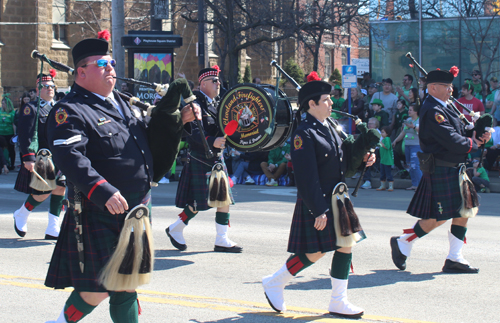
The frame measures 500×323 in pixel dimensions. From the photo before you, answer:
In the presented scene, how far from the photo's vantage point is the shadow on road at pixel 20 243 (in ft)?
22.1

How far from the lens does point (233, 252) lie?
6.41 m

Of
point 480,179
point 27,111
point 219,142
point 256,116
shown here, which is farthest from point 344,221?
point 480,179

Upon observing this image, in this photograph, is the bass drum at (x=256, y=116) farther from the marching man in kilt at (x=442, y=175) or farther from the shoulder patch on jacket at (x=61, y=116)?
the shoulder patch on jacket at (x=61, y=116)

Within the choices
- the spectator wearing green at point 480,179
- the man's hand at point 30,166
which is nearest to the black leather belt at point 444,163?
the man's hand at point 30,166

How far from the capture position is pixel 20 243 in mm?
6867

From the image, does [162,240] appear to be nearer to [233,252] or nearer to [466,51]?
[233,252]

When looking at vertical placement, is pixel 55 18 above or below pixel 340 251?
above

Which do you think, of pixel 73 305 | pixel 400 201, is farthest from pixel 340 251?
pixel 400 201

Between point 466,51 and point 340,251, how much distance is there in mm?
13738

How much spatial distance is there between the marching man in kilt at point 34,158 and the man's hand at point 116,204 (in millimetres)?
3750

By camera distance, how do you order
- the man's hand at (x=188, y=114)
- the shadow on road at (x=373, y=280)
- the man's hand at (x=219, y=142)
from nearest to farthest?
the man's hand at (x=188, y=114) → the shadow on road at (x=373, y=280) → the man's hand at (x=219, y=142)

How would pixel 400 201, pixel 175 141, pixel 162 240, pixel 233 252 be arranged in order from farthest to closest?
pixel 400 201, pixel 162 240, pixel 233 252, pixel 175 141

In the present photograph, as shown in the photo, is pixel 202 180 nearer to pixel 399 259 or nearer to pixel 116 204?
pixel 399 259

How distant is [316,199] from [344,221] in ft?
0.84
